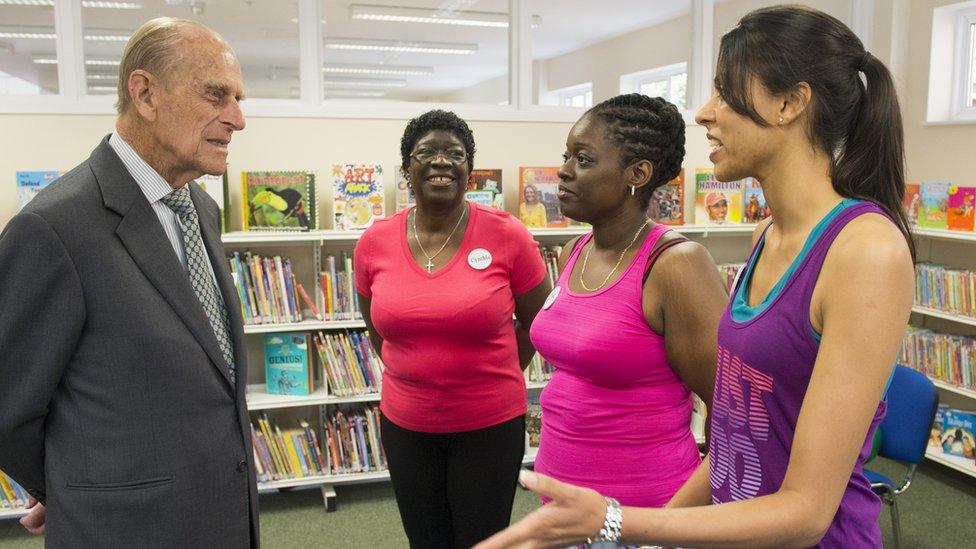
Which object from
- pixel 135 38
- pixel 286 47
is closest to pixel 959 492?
pixel 135 38

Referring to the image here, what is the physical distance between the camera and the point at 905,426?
2.88 m

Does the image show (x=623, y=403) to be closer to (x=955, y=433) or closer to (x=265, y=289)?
(x=265, y=289)

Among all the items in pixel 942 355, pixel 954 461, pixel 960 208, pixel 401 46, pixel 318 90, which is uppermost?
pixel 401 46

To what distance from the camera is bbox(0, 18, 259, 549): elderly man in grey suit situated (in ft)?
4.25

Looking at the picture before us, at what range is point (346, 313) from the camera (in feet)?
12.5

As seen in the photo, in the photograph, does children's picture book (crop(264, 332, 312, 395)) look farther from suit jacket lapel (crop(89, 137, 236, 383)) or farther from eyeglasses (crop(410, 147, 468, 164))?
suit jacket lapel (crop(89, 137, 236, 383))

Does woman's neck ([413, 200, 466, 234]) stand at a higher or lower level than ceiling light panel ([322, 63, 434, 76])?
lower

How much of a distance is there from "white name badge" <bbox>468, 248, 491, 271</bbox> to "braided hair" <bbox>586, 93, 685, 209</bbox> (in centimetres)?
62

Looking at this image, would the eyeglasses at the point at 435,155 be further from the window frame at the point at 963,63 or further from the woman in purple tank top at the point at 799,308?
the window frame at the point at 963,63

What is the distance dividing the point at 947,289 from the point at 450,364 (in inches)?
131

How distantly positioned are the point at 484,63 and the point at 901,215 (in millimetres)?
6522

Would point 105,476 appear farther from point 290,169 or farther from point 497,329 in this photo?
point 290,169

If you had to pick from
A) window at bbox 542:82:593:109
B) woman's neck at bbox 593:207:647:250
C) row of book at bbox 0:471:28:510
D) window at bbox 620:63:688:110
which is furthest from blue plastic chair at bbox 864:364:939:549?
row of book at bbox 0:471:28:510

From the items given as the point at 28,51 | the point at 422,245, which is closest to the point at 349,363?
the point at 422,245
